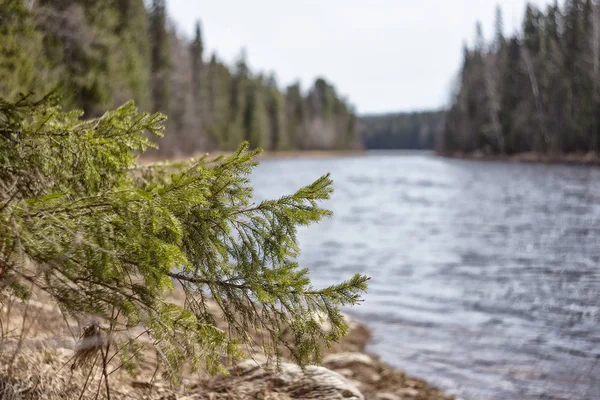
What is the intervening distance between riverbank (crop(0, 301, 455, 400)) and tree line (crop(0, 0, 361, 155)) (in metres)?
3.00

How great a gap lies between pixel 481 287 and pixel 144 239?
7.71 meters

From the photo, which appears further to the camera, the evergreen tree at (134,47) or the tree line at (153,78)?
the evergreen tree at (134,47)

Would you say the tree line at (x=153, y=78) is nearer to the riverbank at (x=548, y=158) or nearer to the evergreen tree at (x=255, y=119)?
the evergreen tree at (x=255, y=119)

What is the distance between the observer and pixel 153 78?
137ft

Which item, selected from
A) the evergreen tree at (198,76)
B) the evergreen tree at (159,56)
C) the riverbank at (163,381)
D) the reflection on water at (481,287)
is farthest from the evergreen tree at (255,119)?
the riverbank at (163,381)

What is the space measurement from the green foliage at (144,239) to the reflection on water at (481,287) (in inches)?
118

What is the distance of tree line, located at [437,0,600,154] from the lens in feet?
144

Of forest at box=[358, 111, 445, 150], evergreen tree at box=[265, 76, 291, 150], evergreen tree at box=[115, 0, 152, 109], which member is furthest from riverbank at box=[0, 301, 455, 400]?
forest at box=[358, 111, 445, 150]

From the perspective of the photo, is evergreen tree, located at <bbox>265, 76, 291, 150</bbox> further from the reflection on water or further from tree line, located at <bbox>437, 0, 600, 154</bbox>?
the reflection on water

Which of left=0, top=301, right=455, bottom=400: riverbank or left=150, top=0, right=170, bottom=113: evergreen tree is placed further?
left=150, top=0, right=170, bottom=113: evergreen tree

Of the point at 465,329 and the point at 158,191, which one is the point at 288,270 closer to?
the point at 158,191

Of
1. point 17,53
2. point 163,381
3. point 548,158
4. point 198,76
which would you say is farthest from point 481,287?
point 198,76

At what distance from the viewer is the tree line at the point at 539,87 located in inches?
1725

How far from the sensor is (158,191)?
3012 millimetres
